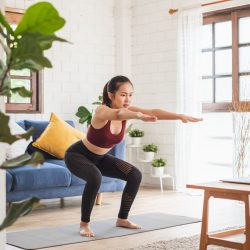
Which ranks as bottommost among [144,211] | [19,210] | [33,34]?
[144,211]

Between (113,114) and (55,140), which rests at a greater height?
(113,114)

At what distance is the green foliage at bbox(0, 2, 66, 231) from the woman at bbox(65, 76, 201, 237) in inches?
97.0

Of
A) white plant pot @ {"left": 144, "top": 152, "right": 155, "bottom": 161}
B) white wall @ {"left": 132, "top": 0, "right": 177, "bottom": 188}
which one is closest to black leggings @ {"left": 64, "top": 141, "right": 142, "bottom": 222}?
white plant pot @ {"left": 144, "top": 152, "right": 155, "bottom": 161}

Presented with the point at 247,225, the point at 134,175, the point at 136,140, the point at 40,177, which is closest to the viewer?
the point at 247,225

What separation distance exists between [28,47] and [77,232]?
3004mm

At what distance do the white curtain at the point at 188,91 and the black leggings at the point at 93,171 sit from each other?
87.7 inches

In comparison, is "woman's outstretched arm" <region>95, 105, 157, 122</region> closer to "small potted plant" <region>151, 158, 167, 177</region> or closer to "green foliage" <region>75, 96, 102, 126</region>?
"green foliage" <region>75, 96, 102, 126</region>

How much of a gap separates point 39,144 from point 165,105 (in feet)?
6.43

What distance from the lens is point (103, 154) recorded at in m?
3.77

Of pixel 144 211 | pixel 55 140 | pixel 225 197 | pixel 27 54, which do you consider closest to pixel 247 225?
pixel 225 197

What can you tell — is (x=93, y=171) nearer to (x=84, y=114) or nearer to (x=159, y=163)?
(x=84, y=114)

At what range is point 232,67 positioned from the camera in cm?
572

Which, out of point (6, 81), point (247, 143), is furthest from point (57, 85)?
point (6, 81)

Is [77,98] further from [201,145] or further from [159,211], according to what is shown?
[159,211]
